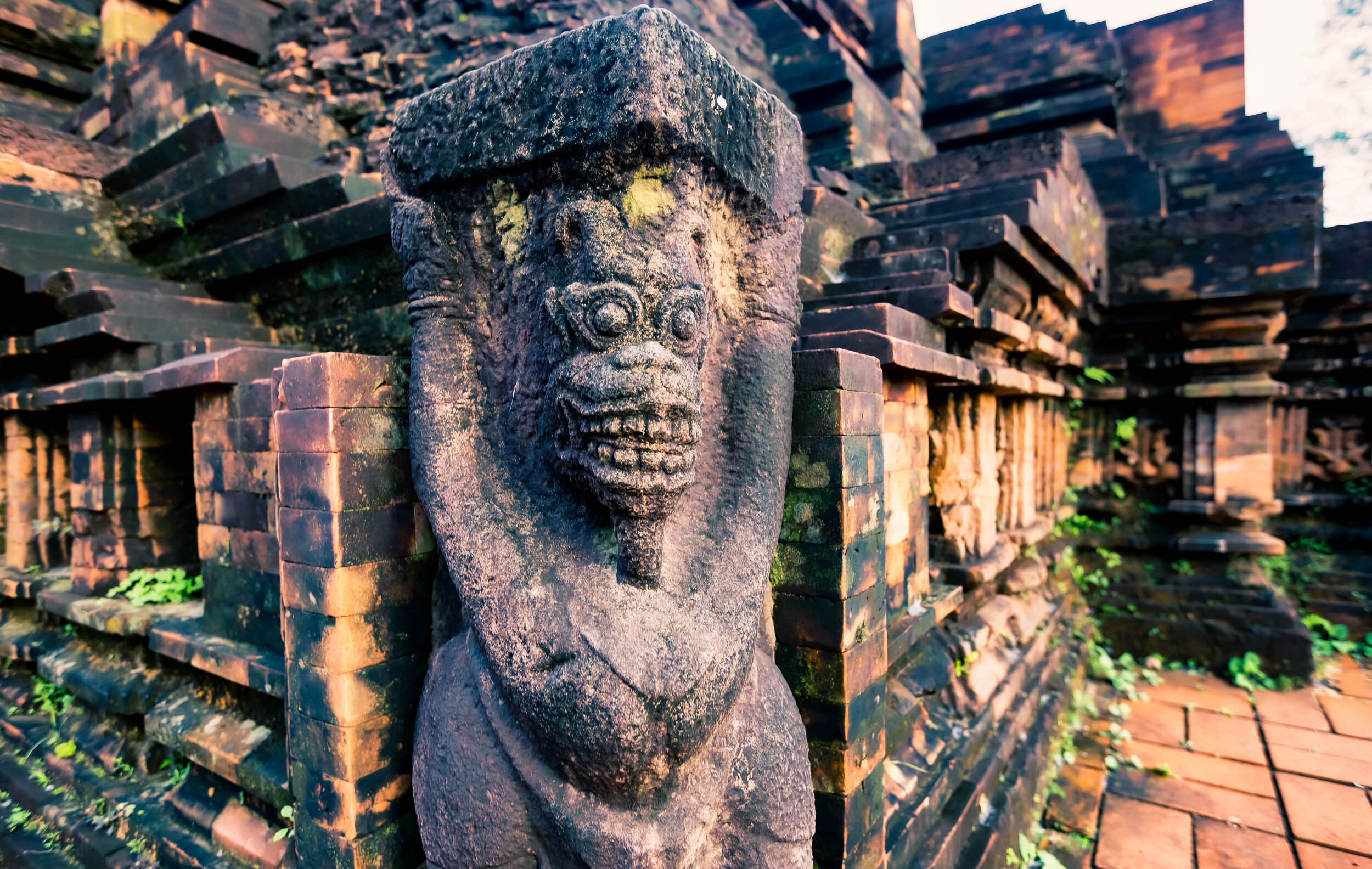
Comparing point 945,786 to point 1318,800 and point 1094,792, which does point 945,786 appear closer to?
point 1094,792

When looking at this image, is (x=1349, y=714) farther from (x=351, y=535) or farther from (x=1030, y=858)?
(x=351, y=535)

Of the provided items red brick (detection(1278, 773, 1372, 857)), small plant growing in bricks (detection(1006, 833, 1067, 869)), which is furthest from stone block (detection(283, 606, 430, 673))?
red brick (detection(1278, 773, 1372, 857))

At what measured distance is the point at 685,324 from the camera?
163 cm

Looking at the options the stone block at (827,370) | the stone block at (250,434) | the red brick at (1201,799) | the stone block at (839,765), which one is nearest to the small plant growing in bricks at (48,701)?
the stone block at (250,434)

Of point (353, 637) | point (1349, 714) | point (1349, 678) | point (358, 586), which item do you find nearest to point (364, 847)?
point (353, 637)

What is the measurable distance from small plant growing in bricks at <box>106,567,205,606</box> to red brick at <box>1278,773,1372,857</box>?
581 centimetres

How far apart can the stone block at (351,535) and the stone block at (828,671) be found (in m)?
1.21

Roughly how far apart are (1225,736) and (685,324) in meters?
4.97

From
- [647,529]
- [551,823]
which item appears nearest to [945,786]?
[551,823]

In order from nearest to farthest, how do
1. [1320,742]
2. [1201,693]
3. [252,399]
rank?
[252,399]
[1320,742]
[1201,693]

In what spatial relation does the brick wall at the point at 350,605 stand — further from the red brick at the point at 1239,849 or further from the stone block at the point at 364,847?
the red brick at the point at 1239,849

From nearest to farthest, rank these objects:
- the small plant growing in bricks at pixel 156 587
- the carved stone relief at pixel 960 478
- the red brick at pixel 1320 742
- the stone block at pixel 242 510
→ the stone block at pixel 242 510 → the small plant growing in bricks at pixel 156 587 → the carved stone relief at pixel 960 478 → the red brick at pixel 1320 742

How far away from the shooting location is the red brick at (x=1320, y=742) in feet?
13.6

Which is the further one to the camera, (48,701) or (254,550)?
(48,701)
